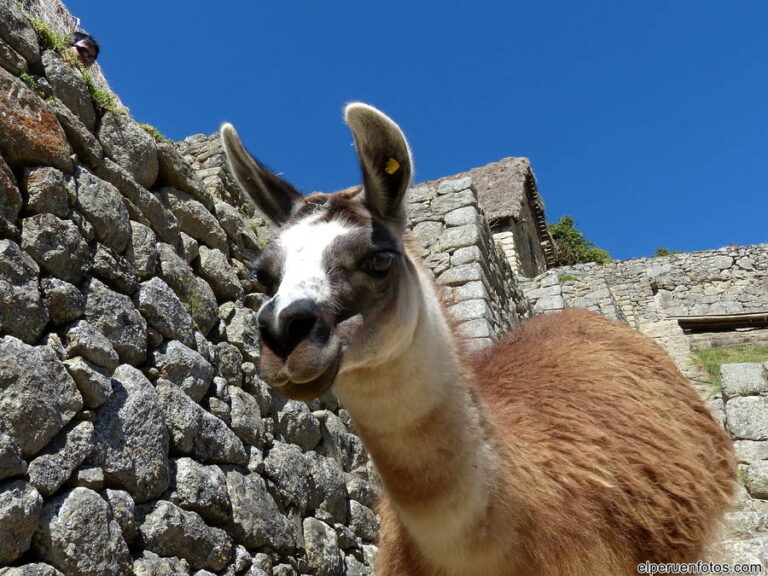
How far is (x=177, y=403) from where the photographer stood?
10.5ft

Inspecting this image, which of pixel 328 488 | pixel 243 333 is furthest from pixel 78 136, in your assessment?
pixel 328 488

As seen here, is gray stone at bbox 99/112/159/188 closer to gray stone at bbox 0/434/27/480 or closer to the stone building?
gray stone at bbox 0/434/27/480

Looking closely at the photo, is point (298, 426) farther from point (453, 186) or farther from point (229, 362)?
point (453, 186)

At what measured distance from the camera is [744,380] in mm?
4848

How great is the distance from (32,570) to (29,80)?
2222mm

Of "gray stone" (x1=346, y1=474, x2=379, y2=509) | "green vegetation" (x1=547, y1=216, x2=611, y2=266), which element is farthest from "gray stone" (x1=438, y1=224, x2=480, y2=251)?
"green vegetation" (x1=547, y1=216, x2=611, y2=266)

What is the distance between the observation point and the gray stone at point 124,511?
8.77 ft

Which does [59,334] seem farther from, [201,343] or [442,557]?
[442,557]

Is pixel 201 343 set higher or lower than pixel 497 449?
higher

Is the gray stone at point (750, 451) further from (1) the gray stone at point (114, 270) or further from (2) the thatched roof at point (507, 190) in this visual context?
(2) the thatched roof at point (507, 190)

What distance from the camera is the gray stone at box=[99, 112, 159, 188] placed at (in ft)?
12.4

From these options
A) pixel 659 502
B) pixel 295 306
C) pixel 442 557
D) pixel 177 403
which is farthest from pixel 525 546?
pixel 177 403

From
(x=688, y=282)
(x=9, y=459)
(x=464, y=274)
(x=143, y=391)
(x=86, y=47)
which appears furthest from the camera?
(x=688, y=282)

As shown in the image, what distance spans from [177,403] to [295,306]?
5.62 feet
